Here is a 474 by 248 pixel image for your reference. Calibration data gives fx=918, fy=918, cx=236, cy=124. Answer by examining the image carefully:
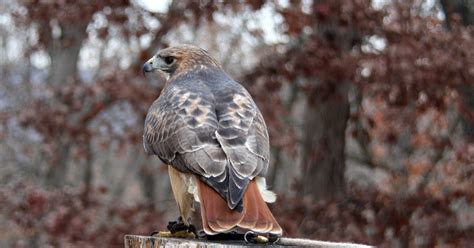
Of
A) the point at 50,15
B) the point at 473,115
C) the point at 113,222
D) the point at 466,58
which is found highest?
the point at 50,15

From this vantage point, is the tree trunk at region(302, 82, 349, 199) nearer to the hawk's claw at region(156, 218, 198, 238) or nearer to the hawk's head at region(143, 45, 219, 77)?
the hawk's head at region(143, 45, 219, 77)

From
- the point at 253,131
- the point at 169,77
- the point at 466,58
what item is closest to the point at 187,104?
the point at 253,131

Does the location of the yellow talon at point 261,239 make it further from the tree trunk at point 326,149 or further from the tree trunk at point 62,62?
the tree trunk at point 62,62

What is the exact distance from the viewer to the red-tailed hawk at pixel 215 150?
4.11 meters

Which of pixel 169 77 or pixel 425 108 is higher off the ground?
pixel 169 77

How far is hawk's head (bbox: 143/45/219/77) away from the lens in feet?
18.9

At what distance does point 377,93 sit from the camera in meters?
9.07

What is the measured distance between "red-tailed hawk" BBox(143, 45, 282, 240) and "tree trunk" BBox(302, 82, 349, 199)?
4.44 metres

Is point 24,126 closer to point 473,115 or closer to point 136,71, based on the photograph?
point 136,71

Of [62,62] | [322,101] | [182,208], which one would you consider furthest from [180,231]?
[62,62]

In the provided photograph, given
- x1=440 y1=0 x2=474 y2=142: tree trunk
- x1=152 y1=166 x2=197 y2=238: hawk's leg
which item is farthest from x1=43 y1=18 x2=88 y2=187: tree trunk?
x1=152 y1=166 x2=197 y2=238: hawk's leg

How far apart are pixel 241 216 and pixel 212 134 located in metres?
0.62

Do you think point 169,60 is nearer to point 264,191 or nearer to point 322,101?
point 264,191

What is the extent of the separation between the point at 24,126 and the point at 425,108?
4.49 metres
